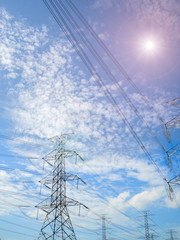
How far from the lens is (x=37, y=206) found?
19.6 metres

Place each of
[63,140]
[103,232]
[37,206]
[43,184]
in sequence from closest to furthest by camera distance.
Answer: [37,206], [43,184], [63,140], [103,232]

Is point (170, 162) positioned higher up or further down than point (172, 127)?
further down

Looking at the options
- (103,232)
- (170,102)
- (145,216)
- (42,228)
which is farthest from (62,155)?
(145,216)

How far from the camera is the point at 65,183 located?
20.3m

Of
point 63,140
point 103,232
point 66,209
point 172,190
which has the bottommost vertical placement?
point 103,232

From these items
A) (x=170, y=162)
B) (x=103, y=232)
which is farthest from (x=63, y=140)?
(x=103, y=232)

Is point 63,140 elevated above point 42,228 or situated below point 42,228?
above

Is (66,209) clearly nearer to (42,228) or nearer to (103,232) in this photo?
(42,228)

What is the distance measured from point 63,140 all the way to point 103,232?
31807mm

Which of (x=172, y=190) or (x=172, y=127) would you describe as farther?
(x=172, y=190)

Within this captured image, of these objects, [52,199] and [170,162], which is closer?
[170,162]

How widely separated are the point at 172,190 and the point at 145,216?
129ft

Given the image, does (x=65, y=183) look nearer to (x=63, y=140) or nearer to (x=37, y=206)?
(x=37, y=206)

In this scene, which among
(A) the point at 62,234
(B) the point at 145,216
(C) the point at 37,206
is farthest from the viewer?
(B) the point at 145,216
